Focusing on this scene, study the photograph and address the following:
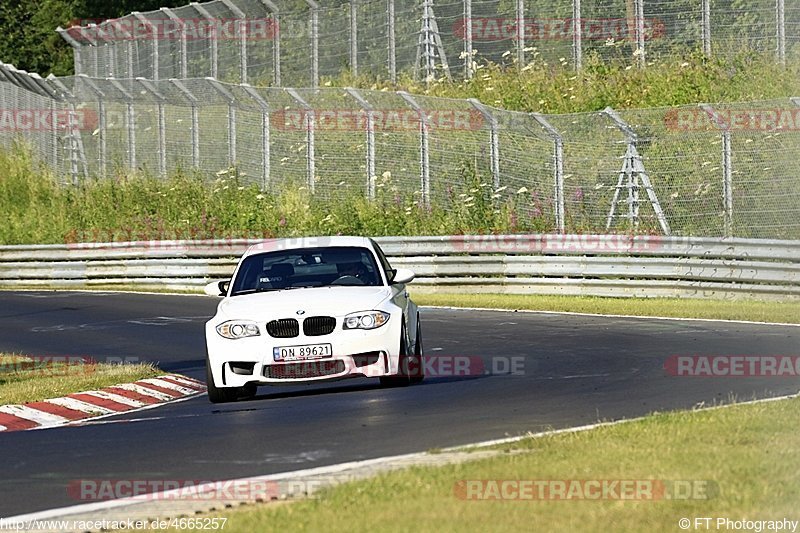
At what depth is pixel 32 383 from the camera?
56.9ft

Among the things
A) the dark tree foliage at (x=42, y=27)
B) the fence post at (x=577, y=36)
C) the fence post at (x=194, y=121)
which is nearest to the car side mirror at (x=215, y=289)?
the fence post at (x=577, y=36)

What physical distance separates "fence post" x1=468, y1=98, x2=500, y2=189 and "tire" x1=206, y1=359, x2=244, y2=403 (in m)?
16.8

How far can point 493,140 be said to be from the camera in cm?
3250

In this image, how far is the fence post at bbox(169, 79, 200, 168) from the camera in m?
40.8

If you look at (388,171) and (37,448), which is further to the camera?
(388,171)

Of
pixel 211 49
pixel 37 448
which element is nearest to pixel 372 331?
pixel 37 448

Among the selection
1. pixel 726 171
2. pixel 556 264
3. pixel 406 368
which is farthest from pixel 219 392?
pixel 726 171

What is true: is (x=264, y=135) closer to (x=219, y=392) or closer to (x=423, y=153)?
(x=423, y=153)

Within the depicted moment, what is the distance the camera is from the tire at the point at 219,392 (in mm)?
15008

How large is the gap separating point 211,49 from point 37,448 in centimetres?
3422

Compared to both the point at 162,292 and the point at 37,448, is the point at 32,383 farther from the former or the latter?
the point at 162,292

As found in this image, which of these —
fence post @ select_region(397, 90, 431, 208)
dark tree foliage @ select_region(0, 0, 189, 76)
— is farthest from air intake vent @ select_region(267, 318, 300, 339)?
dark tree foliage @ select_region(0, 0, 189, 76)

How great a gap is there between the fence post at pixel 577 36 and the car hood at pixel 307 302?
912 inches

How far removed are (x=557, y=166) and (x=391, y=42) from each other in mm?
12565
